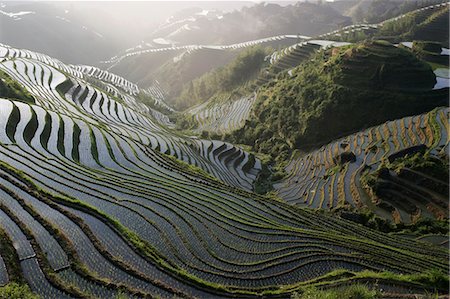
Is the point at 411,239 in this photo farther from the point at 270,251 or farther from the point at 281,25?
the point at 281,25

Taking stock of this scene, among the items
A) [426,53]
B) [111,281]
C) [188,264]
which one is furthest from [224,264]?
[426,53]

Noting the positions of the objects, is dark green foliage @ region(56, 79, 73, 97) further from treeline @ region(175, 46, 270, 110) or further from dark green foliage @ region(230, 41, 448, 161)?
treeline @ region(175, 46, 270, 110)

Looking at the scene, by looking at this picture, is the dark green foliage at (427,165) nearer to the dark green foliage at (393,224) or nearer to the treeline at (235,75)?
the dark green foliage at (393,224)

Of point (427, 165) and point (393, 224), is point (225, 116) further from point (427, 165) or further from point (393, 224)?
point (393, 224)

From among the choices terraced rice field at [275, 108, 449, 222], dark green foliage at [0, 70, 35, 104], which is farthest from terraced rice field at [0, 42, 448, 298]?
dark green foliage at [0, 70, 35, 104]

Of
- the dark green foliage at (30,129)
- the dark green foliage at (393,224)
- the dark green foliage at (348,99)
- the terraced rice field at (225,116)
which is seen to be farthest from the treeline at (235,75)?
the dark green foliage at (393,224)

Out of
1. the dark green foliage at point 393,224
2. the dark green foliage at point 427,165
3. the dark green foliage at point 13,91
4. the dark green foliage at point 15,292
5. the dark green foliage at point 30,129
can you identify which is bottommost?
the dark green foliage at point 393,224
